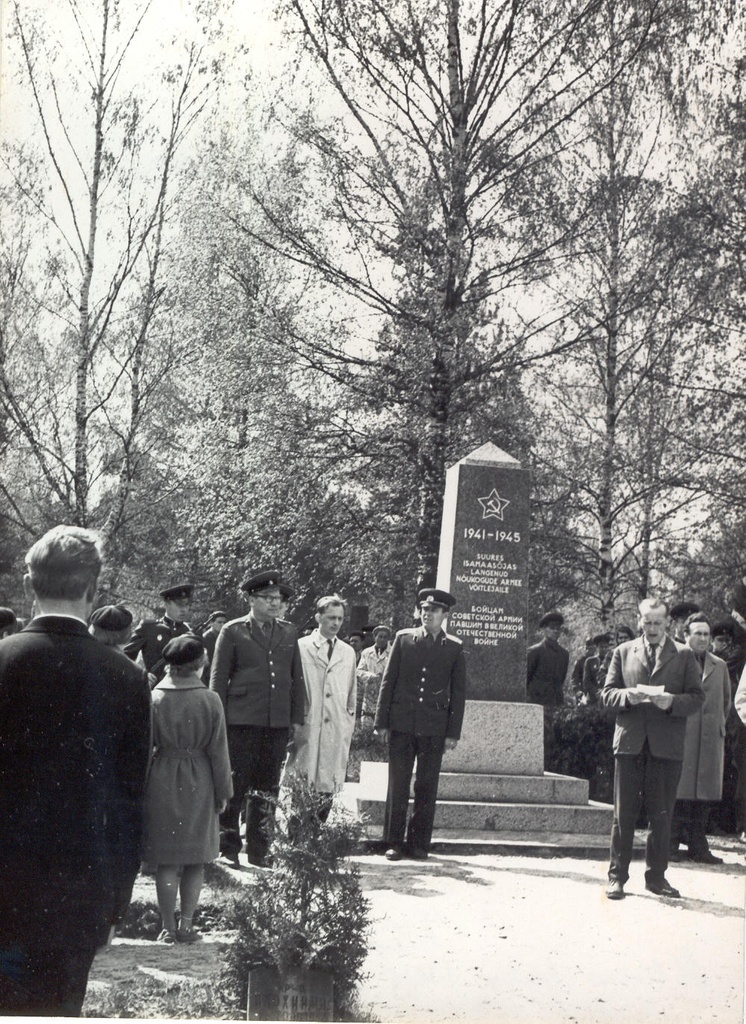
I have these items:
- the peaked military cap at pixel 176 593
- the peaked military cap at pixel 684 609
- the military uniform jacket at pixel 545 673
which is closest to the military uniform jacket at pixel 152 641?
the peaked military cap at pixel 176 593

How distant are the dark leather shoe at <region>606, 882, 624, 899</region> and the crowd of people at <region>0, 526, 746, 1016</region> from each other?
11 millimetres

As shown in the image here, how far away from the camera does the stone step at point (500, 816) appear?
25.7ft

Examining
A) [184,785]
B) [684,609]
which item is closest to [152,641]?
[184,785]

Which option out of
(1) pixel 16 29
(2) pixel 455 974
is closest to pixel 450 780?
(2) pixel 455 974

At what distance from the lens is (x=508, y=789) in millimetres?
8141

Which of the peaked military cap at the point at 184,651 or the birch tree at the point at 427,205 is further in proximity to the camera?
the birch tree at the point at 427,205

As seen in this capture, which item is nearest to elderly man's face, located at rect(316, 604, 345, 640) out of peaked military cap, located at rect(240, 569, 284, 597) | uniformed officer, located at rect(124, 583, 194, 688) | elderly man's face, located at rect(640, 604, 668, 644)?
peaked military cap, located at rect(240, 569, 284, 597)

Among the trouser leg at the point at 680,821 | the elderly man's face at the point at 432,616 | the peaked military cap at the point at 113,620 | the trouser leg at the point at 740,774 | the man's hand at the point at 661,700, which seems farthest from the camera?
the trouser leg at the point at 680,821

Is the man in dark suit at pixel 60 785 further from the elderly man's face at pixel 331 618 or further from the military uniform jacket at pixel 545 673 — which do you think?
the military uniform jacket at pixel 545 673

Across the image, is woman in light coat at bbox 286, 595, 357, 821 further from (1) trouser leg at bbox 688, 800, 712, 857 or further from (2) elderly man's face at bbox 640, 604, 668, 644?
(1) trouser leg at bbox 688, 800, 712, 857

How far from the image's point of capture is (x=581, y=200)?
42.1 ft

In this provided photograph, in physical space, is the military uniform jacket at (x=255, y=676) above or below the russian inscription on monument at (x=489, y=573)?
below

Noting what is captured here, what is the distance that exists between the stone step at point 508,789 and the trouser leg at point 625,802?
1.89 metres

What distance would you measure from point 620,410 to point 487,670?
8961 mm
